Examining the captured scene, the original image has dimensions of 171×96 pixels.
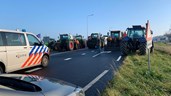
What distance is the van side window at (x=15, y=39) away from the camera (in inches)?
440

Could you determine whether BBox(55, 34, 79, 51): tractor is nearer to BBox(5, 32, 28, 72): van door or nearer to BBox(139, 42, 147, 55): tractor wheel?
BBox(139, 42, 147, 55): tractor wheel

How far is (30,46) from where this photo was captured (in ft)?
41.5

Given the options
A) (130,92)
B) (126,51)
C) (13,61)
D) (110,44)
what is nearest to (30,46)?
(13,61)

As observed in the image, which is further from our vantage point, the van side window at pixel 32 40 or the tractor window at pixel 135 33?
the tractor window at pixel 135 33

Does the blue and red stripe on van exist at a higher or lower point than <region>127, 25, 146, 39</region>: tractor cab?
lower

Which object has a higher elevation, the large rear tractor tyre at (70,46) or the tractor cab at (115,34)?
the tractor cab at (115,34)

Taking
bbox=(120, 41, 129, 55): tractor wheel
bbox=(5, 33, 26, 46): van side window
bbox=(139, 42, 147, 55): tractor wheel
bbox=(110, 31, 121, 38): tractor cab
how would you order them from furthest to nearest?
1. bbox=(110, 31, 121, 38): tractor cab
2. bbox=(120, 41, 129, 55): tractor wheel
3. bbox=(139, 42, 147, 55): tractor wheel
4. bbox=(5, 33, 26, 46): van side window

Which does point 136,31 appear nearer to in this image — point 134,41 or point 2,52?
point 134,41

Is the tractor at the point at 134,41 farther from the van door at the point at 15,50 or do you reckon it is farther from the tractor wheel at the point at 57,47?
the van door at the point at 15,50

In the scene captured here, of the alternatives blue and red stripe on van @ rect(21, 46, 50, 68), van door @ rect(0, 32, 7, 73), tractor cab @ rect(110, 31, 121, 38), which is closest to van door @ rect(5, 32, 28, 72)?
van door @ rect(0, 32, 7, 73)

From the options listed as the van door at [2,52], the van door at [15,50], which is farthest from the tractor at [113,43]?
the van door at [2,52]

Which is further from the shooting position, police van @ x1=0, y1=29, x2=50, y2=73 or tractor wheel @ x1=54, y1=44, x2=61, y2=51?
tractor wheel @ x1=54, y1=44, x2=61, y2=51

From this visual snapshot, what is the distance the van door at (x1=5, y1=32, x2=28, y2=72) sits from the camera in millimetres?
11055

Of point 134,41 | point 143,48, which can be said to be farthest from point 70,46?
point 143,48
